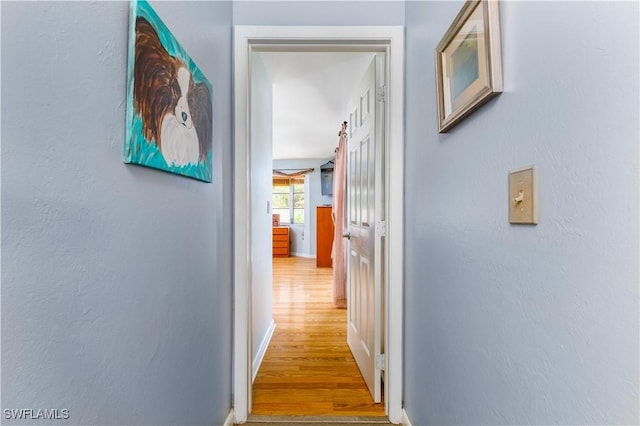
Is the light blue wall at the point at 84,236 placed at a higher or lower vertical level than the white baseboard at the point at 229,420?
higher

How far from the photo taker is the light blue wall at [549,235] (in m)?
0.48

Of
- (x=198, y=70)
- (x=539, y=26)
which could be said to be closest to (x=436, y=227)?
(x=539, y=26)

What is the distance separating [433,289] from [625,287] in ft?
2.61

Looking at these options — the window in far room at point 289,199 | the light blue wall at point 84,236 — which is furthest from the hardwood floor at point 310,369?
the window in far room at point 289,199

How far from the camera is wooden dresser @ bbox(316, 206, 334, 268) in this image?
233 inches

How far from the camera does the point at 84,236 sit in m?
0.63

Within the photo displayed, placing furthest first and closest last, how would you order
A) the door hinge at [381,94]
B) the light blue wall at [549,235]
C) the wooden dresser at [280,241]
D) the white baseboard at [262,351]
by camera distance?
the wooden dresser at [280,241] < the white baseboard at [262,351] < the door hinge at [381,94] < the light blue wall at [549,235]

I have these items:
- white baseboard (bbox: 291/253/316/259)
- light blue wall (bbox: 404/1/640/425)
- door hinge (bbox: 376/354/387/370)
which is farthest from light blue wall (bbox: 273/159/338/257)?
light blue wall (bbox: 404/1/640/425)

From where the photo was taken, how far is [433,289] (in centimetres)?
125

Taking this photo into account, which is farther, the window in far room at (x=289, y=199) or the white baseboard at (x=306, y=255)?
the window in far room at (x=289, y=199)

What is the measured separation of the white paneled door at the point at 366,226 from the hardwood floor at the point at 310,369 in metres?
0.11

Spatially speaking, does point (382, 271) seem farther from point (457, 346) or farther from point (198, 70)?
point (198, 70)

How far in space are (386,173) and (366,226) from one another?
474 millimetres

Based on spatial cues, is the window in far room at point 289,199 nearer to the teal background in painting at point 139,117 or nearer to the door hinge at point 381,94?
the door hinge at point 381,94
